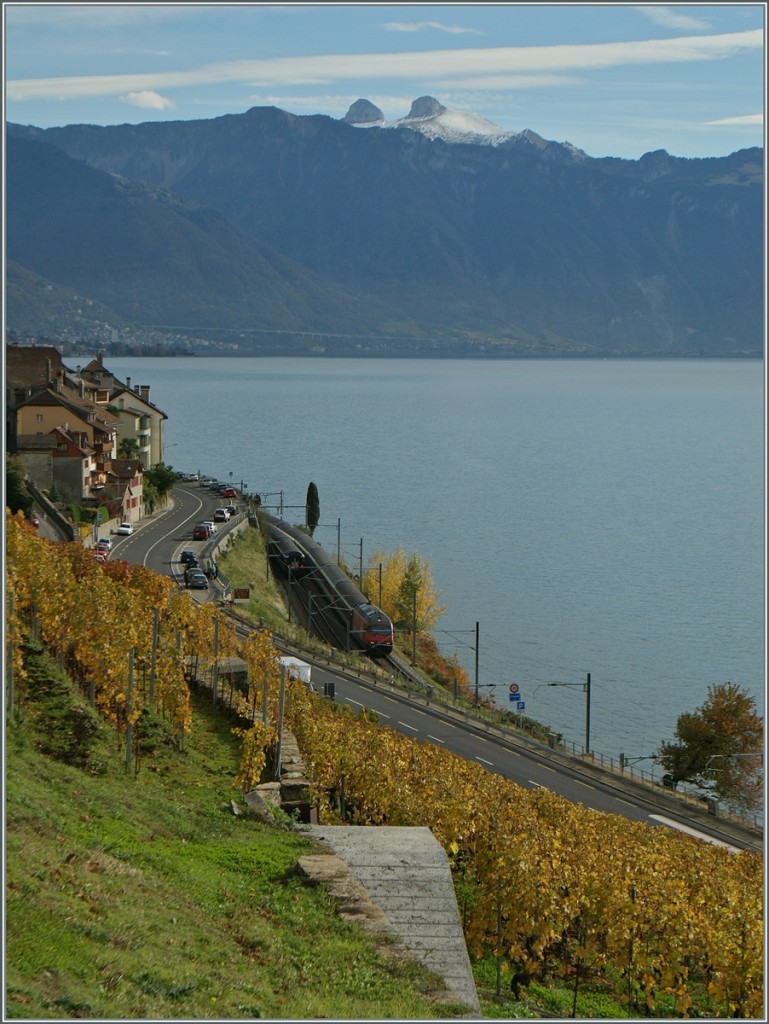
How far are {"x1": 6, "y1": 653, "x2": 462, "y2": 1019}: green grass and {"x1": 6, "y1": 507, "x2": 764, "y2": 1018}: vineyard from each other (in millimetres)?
3395

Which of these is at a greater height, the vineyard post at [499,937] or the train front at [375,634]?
the vineyard post at [499,937]

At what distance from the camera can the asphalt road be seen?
4344 cm

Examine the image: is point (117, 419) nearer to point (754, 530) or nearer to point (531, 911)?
point (754, 530)

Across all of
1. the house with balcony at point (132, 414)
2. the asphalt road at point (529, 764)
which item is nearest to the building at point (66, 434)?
the house with balcony at point (132, 414)

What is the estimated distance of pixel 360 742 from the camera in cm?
3152

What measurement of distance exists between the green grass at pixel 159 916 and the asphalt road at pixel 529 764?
71.9 ft

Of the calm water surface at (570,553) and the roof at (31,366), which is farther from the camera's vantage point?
the roof at (31,366)

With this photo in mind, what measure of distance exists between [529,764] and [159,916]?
3347cm

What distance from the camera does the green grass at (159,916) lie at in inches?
516

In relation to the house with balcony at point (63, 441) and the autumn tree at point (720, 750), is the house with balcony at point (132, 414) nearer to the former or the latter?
the house with balcony at point (63, 441)

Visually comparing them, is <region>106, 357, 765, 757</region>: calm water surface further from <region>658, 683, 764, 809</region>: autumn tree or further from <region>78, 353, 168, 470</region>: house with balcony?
<region>78, 353, 168, 470</region>: house with balcony

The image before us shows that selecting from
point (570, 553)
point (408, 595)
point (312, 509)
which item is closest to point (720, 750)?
point (408, 595)

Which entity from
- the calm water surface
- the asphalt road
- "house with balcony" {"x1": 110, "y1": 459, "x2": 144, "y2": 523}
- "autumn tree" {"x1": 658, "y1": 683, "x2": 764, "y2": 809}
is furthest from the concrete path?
"house with balcony" {"x1": 110, "y1": 459, "x2": 144, "y2": 523}

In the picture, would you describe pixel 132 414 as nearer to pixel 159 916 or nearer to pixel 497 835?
pixel 497 835
